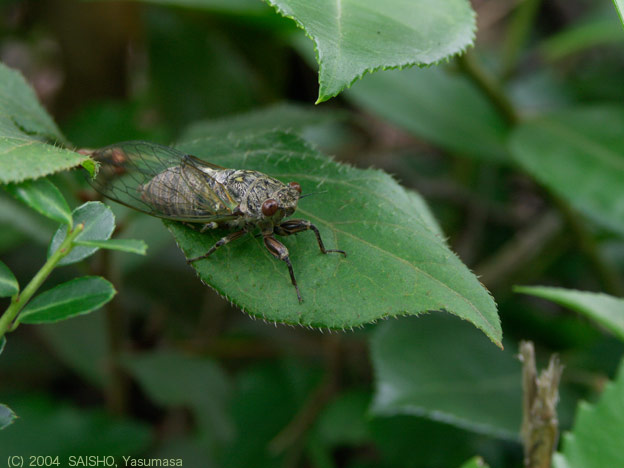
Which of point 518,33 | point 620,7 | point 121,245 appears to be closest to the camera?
point 121,245

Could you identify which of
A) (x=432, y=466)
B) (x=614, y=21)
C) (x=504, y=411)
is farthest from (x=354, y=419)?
(x=614, y=21)

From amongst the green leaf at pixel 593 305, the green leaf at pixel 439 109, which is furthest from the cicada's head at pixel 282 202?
the green leaf at pixel 439 109

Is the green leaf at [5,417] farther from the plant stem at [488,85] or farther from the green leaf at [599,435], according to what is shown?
the plant stem at [488,85]

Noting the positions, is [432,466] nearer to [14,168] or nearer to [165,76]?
[14,168]

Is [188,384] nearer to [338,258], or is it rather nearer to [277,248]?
[277,248]

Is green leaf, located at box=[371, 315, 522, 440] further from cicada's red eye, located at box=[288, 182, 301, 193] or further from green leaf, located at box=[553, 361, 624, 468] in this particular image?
cicada's red eye, located at box=[288, 182, 301, 193]

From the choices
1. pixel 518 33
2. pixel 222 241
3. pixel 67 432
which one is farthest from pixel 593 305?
pixel 518 33
